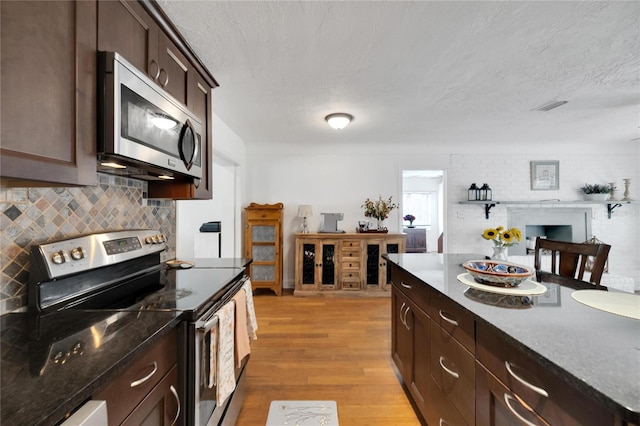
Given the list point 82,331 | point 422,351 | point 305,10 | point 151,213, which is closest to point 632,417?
point 422,351

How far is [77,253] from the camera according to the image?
3.69 ft

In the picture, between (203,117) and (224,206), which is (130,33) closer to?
(203,117)

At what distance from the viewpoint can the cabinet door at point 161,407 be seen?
80 centimetres

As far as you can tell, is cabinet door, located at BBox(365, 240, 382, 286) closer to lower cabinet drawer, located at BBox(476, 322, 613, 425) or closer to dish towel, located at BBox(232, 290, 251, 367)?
dish towel, located at BBox(232, 290, 251, 367)

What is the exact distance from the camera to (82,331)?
33.5 inches

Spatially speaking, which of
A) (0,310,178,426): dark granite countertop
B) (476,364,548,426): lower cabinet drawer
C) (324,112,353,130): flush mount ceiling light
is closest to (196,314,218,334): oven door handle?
(0,310,178,426): dark granite countertop

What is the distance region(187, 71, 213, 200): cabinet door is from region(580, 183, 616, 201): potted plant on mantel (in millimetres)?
5874

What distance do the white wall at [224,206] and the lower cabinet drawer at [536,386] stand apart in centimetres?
314

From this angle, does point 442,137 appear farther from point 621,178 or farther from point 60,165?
point 60,165

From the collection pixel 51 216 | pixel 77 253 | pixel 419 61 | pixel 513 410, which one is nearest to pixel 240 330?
pixel 77 253

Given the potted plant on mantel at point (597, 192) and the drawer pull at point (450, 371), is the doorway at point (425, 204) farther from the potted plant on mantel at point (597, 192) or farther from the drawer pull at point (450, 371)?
the drawer pull at point (450, 371)

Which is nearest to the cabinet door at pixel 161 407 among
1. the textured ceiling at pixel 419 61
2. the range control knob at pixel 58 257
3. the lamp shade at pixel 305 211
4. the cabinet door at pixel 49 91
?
the range control knob at pixel 58 257

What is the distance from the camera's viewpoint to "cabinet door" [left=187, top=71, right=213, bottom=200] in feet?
6.05

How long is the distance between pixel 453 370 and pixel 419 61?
1977 mm
